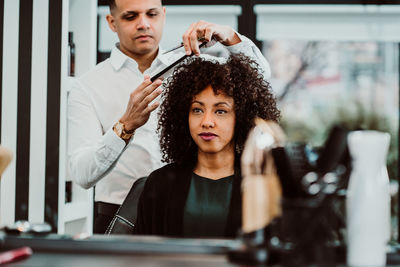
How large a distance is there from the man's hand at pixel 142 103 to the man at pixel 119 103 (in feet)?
0.30

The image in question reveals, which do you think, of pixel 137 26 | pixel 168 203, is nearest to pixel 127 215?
pixel 168 203

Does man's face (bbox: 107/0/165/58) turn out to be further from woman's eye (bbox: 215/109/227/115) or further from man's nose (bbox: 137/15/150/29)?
woman's eye (bbox: 215/109/227/115)

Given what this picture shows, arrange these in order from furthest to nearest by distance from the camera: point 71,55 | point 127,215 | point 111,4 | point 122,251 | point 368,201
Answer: point 71,55, point 111,4, point 127,215, point 122,251, point 368,201

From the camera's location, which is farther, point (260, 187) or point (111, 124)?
point (111, 124)

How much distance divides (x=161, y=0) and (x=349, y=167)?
1.38 m

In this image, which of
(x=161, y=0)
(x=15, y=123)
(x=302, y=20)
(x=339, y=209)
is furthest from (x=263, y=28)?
(x=339, y=209)

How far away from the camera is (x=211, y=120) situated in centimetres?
188

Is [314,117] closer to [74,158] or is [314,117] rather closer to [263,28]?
[263,28]

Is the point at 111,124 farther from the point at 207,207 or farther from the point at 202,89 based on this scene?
the point at 207,207

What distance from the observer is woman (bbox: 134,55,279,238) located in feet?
6.14

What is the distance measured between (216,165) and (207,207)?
0.54ft

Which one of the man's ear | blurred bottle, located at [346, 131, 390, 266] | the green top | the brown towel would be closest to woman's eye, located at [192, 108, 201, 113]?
the green top

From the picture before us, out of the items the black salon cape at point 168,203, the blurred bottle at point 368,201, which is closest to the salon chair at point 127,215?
the black salon cape at point 168,203

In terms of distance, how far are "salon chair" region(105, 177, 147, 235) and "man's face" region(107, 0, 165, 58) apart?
56 centimetres
